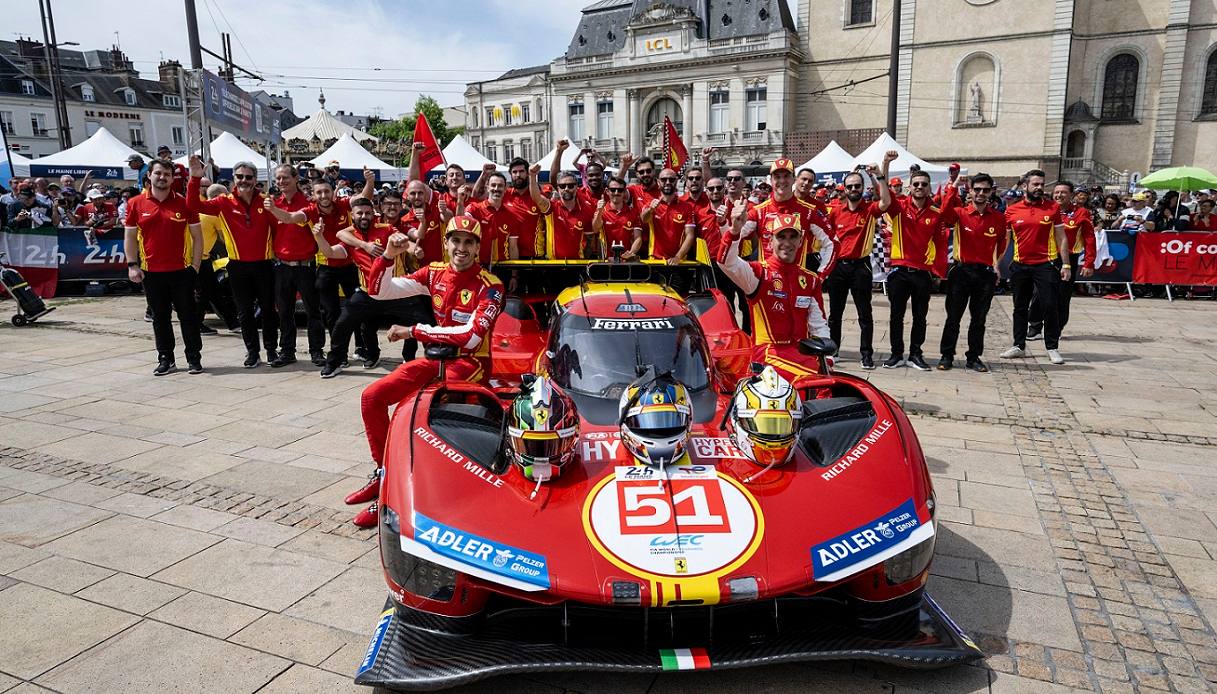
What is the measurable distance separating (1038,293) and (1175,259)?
697cm

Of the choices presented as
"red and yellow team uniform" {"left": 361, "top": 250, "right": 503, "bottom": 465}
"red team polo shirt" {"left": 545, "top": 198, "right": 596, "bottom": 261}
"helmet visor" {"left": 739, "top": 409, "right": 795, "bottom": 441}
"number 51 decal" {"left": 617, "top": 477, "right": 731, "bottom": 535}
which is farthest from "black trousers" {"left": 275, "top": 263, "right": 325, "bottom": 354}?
"helmet visor" {"left": 739, "top": 409, "right": 795, "bottom": 441}

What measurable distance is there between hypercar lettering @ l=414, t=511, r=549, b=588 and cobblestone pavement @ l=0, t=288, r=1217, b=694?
53 centimetres

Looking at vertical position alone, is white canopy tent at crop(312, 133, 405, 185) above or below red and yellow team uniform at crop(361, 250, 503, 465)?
above

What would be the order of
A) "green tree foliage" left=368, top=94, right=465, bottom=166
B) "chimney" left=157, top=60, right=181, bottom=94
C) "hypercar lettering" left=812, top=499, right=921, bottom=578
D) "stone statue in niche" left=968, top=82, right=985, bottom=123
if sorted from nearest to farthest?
"hypercar lettering" left=812, top=499, right=921, bottom=578 → "stone statue in niche" left=968, top=82, right=985, bottom=123 → "chimney" left=157, top=60, right=181, bottom=94 → "green tree foliage" left=368, top=94, right=465, bottom=166

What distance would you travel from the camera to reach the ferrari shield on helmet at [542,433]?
10.3ft

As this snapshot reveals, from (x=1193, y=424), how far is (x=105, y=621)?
7855mm

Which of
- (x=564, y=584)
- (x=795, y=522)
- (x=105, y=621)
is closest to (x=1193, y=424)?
(x=795, y=522)

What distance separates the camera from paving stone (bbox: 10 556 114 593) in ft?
12.0

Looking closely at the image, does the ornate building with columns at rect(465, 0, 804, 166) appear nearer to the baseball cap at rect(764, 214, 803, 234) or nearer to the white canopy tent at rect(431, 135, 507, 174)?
the white canopy tent at rect(431, 135, 507, 174)

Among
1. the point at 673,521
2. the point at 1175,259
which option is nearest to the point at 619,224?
the point at 673,521

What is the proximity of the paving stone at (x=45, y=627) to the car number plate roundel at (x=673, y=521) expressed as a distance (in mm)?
2185

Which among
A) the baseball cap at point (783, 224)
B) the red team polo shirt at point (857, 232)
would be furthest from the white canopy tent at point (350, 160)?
the baseball cap at point (783, 224)

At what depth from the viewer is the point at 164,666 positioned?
2979 millimetres

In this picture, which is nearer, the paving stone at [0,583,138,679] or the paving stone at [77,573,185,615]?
the paving stone at [0,583,138,679]
